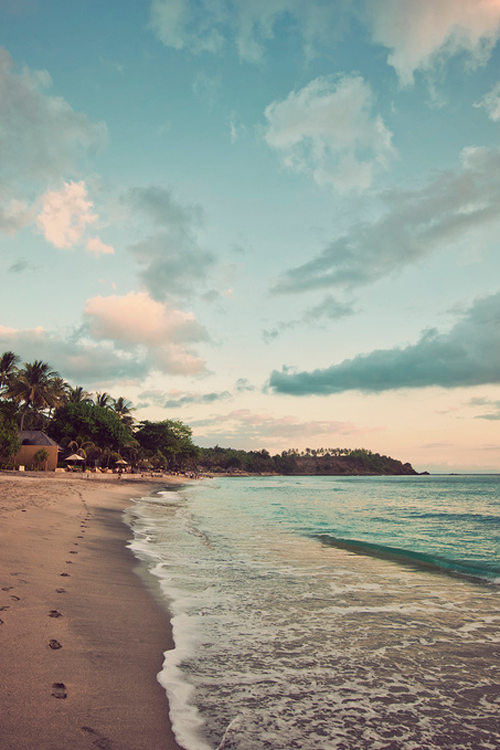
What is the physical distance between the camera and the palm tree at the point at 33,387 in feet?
200

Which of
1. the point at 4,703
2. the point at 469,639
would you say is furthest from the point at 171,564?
the point at 4,703

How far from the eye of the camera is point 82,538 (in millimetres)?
13195

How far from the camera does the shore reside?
11.1 feet

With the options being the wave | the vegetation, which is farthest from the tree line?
the wave

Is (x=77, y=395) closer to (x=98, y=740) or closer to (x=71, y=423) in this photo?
(x=71, y=423)

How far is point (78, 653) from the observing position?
16.0ft

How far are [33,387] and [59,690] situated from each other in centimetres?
6413

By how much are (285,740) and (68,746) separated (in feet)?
5.69

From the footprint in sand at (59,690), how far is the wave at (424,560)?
10.7 meters

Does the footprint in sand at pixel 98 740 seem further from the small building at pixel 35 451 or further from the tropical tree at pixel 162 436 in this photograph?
the tropical tree at pixel 162 436

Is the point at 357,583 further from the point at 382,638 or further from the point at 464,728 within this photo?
the point at 464,728

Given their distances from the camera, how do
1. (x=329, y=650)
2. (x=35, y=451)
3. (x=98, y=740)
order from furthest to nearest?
1. (x=35, y=451)
2. (x=329, y=650)
3. (x=98, y=740)

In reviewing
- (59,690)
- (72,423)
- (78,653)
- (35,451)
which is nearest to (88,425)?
(72,423)

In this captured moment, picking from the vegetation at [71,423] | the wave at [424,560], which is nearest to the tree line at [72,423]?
the vegetation at [71,423]
